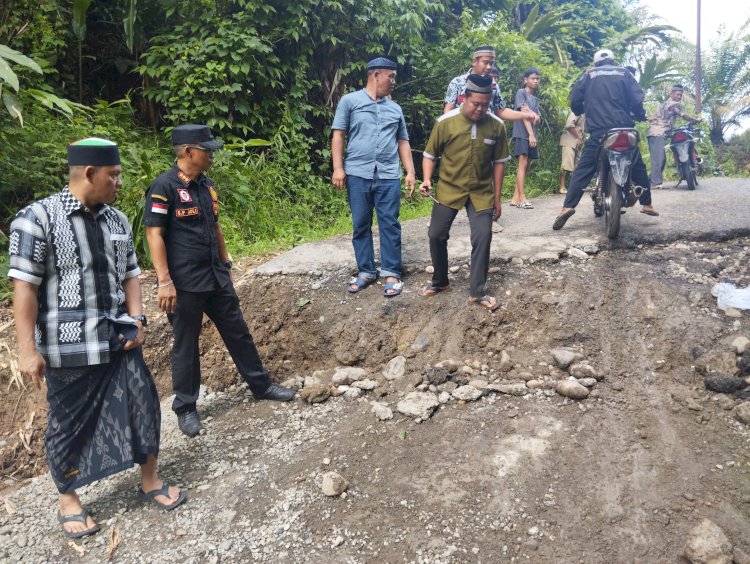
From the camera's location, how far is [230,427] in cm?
352

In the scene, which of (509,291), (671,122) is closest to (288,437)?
(509,291)

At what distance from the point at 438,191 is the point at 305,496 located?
7.92 feet

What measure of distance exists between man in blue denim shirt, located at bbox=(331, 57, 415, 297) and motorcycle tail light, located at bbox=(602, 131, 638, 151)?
1910 millimetres

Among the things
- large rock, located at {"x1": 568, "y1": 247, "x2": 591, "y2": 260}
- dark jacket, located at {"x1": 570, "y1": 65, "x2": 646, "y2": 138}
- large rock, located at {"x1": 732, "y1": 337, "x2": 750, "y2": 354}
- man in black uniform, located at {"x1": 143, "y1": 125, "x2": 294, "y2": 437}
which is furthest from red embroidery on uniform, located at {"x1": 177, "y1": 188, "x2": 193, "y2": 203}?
dark jacket, located at {"x1": 570, "y1": 65, "x2": 646, "y2": 138}

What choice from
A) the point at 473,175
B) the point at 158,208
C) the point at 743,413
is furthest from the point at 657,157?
A: the point at 158,208

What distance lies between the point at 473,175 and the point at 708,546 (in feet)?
8.74

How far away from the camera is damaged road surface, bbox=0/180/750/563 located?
245 cm

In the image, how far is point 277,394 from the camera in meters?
3.72

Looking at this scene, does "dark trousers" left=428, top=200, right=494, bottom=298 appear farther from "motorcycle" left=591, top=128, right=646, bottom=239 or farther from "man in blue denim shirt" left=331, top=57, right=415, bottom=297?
"motorcycle" left=591, top=128, right=646, bottom=239

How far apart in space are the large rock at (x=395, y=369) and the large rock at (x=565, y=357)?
3.24ft

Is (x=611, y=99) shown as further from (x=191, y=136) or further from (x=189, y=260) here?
(x=189, y=260)

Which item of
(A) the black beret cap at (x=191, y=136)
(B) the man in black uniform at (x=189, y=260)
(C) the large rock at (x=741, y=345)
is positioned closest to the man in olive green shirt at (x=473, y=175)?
(C) the large rock at (x=741, y=345)

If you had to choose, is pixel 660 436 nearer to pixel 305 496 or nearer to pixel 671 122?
pixel 305 496

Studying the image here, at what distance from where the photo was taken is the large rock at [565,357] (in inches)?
139
